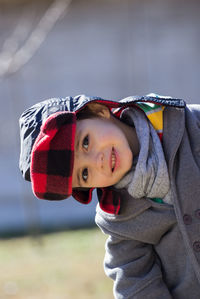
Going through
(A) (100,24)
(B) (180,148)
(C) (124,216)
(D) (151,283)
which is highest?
(A) (100,24)

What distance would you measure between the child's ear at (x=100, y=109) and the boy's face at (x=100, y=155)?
104 millimetres

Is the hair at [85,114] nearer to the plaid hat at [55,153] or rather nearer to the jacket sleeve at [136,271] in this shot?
the plaid hat at [55,153]

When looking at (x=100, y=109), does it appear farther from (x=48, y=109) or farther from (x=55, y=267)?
(x=55, y=267)

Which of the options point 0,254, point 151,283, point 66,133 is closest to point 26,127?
point 66,133

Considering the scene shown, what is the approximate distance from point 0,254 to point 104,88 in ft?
10.4

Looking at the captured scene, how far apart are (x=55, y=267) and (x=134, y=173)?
10.0ft

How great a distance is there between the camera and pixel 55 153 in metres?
2.28

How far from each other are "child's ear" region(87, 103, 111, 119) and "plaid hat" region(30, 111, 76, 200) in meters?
0.20

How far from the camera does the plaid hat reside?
89.3 inches

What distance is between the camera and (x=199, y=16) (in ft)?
26.4

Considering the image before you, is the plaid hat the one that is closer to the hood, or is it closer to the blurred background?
the hood

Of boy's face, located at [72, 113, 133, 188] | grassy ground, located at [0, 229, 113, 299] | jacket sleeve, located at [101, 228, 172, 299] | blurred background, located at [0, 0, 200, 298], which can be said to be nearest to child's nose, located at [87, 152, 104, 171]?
boy's face, located at [72, 113, 133, 188]

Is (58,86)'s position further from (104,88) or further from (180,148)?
(180,148)

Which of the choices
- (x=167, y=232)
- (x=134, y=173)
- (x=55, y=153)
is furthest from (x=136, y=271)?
(x=55, y=153)
